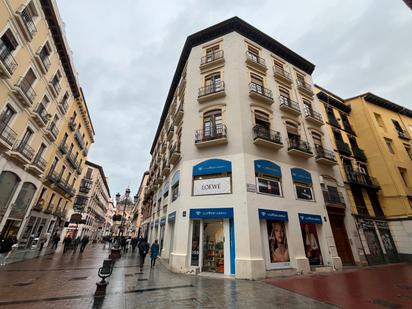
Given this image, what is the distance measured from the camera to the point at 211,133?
41.9 ft

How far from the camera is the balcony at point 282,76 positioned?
16328 millimetres

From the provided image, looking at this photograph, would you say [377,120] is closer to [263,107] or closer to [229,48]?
[263,107]

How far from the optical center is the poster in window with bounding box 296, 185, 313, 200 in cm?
1245

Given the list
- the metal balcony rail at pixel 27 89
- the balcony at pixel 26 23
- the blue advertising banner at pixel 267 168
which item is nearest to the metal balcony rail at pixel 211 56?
the blue advertising banner at pixel 267 168

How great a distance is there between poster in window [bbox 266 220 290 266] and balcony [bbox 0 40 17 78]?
738 inches

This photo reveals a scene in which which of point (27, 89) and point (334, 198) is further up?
Result: point (27, 89)

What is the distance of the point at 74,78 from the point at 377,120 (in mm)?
35248

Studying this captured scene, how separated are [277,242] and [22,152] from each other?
63.7ft

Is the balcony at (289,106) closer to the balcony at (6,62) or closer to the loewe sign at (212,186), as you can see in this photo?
the loewe sign at (212,186)

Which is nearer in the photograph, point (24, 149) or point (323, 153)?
point (24, 149)

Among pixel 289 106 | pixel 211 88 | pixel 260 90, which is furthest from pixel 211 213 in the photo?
pixel 289 106

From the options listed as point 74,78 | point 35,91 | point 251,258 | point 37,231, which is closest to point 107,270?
point 251,258

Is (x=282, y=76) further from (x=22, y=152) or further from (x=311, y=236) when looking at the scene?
(x=22, y=152)

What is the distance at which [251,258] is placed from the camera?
9.17 m
